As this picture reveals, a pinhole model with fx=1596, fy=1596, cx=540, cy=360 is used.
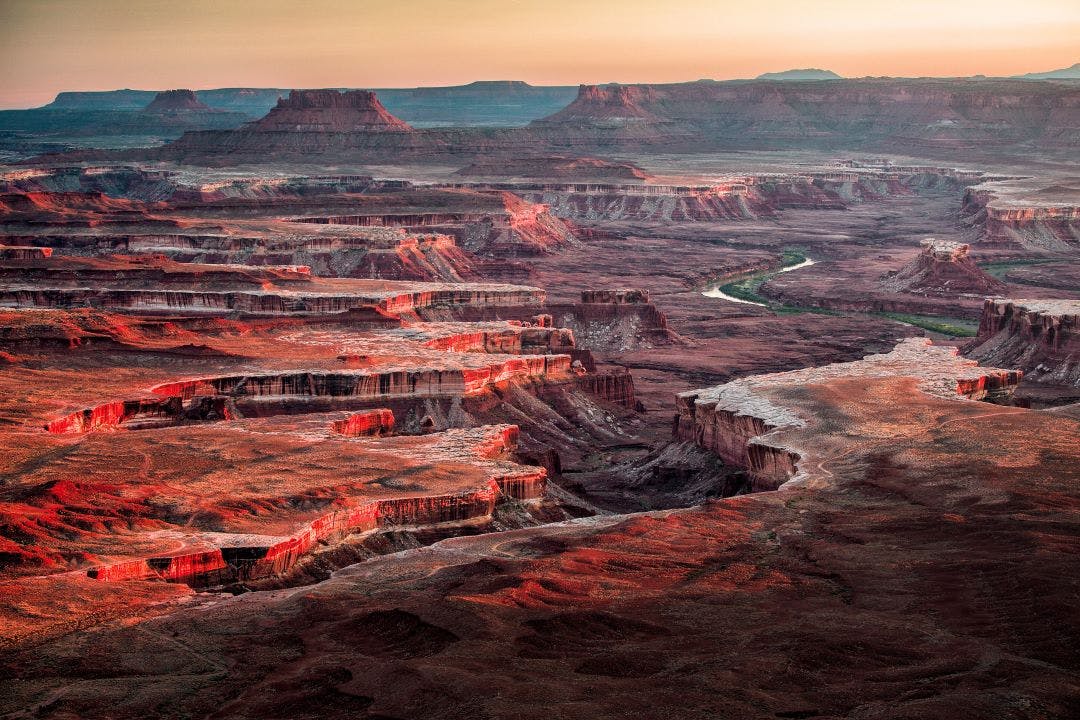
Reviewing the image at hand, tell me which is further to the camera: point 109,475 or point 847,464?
point 847,464

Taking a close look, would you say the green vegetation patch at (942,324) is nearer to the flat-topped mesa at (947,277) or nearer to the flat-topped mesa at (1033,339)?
the flat-topped mesa at (947,277)

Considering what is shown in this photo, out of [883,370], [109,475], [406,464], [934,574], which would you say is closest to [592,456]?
[883,370]

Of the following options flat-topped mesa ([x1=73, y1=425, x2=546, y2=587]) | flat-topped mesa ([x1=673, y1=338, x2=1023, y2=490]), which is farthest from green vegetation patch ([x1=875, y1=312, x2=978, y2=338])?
flat-topped mesa ([x1=73, y1=425, x2=546, y2=587])

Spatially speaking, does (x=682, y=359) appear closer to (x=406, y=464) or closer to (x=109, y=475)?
(x=406, y=464)

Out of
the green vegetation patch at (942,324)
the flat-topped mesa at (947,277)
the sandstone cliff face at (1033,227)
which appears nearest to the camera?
the green vegetation patch at (942,324)

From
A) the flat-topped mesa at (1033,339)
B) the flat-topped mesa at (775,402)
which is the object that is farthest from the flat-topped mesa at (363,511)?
the flat-topped mesa at (1033,339)

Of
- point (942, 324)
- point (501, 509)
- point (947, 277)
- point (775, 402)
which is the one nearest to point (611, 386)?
point (775, 402)
